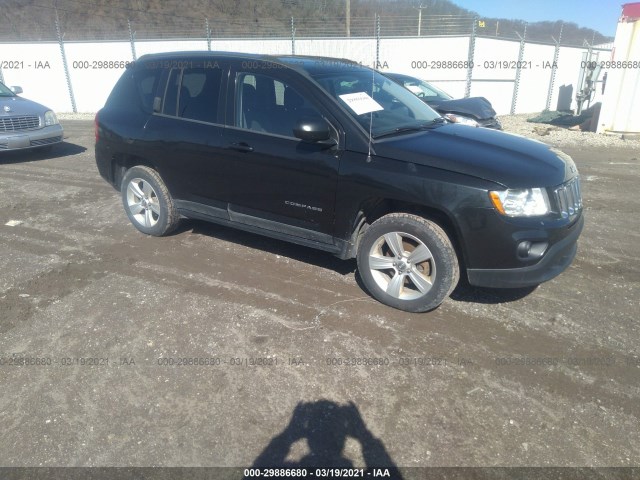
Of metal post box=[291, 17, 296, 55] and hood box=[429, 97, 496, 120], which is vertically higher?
metal post box=[291, 17, 296, 55]

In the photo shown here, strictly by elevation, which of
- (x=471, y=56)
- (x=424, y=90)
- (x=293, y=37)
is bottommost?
(x=424, y=90)

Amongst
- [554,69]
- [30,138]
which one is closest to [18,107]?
[30,138]

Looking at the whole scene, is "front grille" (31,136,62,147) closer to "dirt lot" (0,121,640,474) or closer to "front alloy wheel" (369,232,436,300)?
"dirt lot" (0,121,640,474)

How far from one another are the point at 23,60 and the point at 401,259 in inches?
735

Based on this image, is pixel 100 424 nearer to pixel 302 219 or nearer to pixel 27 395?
pixel 27 395

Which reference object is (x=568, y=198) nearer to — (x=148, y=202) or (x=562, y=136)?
(x=148, y=202)

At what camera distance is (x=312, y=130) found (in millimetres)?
3541

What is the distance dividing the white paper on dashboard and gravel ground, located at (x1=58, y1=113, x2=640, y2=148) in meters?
8.15

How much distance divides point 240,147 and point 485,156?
2.05 metres

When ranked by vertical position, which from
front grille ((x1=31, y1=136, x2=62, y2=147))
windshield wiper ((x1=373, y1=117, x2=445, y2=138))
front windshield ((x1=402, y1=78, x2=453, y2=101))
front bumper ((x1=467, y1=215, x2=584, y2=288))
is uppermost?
windshield wiper ((x1=373, y1=117, x2=445, y2=138))

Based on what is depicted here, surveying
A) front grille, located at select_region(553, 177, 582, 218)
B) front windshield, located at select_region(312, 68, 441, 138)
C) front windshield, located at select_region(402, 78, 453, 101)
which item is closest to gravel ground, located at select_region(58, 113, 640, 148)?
front windshield, located at select_region(402, 78, 453, 101)

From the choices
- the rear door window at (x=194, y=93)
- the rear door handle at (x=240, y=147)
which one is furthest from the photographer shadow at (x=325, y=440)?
the rear door window at (x=194, y=93)

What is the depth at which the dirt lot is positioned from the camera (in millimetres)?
2494

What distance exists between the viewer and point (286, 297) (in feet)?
13.0
